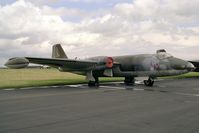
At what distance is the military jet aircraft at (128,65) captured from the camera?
73.9 feet

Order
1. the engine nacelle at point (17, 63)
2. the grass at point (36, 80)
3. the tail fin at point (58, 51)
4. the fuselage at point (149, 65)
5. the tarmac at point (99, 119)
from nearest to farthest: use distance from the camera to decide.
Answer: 1. the tarmac at point (99, 119)
2. the engine nacelle at point (17, 63)
3. the fuselage at point (149, 65)
4. the grass at point (36, 80)
5. the tail fin at point (58, 51)

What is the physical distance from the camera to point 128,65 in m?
25.0

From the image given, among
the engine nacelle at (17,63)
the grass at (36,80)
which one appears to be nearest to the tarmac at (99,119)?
the engine nacelle at (17,63)

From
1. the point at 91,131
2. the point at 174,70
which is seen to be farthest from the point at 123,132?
the point at 174,70

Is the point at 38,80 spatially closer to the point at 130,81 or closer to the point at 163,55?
the point at 130,81

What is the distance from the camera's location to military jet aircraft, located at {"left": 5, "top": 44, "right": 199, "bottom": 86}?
2252 cm

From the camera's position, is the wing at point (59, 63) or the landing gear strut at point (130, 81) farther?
the landing gear strut at point (130, 81)

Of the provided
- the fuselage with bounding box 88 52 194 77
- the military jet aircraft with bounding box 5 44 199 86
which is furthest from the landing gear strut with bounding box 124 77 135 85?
the fuselage with bounding box 88 52 194 77

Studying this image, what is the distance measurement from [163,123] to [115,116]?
65.3 inches

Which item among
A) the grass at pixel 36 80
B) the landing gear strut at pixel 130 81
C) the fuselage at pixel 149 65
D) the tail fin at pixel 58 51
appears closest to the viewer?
the fuselage at pixel 149 65

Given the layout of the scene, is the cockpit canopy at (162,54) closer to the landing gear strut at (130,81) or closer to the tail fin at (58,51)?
the landing gear strut at (130,81)

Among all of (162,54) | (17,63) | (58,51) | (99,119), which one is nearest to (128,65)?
(162,54)

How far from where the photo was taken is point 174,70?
22.5 m

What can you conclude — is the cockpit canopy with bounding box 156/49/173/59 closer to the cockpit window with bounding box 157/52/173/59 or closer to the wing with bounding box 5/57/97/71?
the cockpit window with bounding box 157/52/173/59
